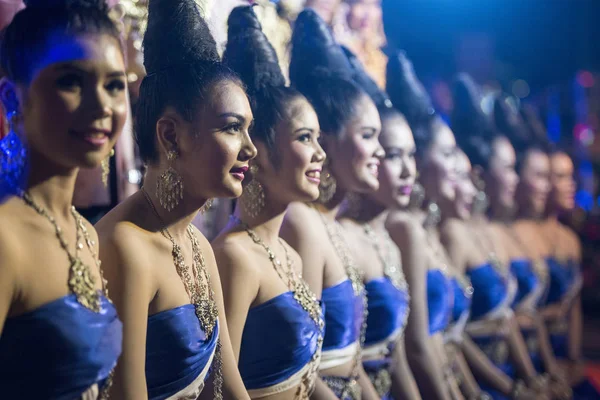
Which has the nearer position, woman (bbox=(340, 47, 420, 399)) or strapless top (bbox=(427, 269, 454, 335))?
woman (bbox=(340, 47, 420, 399))

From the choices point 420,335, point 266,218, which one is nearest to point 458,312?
point 420,335

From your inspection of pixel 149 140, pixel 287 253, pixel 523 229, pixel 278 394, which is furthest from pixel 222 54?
pixel 523 229

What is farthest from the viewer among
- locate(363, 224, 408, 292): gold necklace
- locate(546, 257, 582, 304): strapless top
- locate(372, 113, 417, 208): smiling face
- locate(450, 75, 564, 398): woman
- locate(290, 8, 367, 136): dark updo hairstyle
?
locate(546, 257, 582, 304): strapless top

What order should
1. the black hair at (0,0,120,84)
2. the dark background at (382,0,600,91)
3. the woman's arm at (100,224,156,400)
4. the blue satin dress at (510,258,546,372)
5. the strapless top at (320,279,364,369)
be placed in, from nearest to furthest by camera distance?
1. the black hair at (0,0,120,84)
2. the woman's arm at (100,224,156,400)
3. the strapless top at (320,279,364,369)
4. the blue satin dress at (510,258,546,372)
5. the dark background at (382,0,600,91)

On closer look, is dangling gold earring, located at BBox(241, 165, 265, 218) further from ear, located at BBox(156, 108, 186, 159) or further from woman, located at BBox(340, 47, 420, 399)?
woman, located at BBox(340, 47, 420, 399)

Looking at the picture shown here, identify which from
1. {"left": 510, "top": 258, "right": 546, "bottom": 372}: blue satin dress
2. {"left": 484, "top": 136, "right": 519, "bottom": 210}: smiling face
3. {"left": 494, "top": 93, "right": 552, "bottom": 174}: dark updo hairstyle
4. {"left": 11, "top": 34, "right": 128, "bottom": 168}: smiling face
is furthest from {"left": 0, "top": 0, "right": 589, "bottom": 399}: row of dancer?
{"left": 494, "top": 93, "right": 552, "bottom": 174}: dark updo hairstyle

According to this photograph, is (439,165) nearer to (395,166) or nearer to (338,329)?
(395,166)

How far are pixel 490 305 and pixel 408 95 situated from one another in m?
1.13

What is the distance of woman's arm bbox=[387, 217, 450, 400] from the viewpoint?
9.62 feet

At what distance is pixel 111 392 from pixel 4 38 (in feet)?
2.32

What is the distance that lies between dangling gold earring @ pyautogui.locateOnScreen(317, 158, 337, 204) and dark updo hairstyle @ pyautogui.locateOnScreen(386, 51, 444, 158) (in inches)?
32.0

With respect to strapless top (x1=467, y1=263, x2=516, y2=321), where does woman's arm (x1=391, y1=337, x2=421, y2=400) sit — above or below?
below

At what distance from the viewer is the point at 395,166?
287cm

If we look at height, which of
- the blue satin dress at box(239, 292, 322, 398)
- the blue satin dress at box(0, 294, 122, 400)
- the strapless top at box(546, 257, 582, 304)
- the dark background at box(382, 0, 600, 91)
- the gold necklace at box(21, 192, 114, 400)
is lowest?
the strapless top at box(546, 257, 582, 304)
